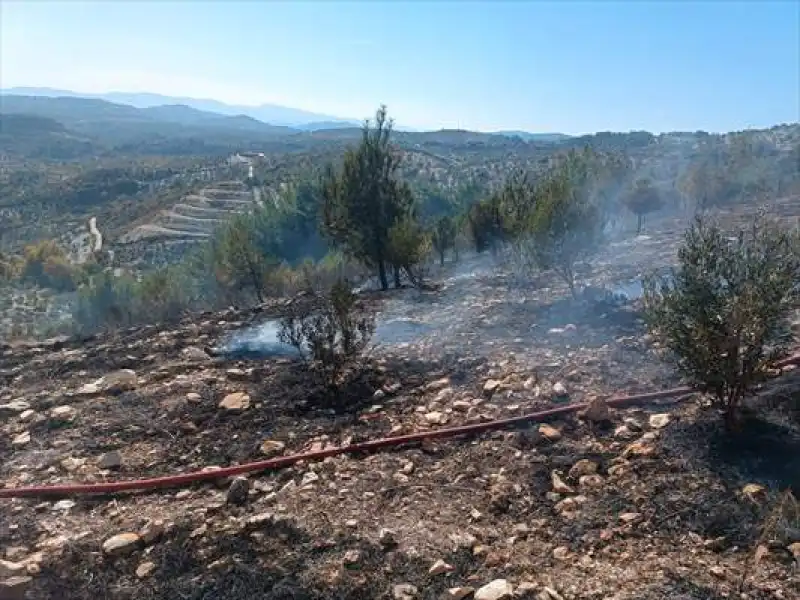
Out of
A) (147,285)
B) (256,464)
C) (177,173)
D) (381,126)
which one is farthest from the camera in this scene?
(177,173)

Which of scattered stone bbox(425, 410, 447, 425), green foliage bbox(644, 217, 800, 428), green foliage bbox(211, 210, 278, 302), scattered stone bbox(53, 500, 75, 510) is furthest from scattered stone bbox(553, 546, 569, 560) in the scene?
green foliage bbox(211, 210, 278, 302)

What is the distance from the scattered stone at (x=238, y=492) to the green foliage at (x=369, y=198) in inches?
455

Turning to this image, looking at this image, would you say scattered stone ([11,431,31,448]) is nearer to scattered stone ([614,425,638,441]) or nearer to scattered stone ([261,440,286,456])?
scattered stone ([261,440,286,456])

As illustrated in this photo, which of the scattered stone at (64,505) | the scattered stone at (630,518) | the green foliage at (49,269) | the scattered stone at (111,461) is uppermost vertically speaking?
the scattered stone at (630,518)

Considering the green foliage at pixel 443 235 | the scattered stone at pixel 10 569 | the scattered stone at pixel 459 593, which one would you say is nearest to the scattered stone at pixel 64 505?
the scattered stone at pixel 10 569

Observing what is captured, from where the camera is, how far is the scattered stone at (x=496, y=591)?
436cm

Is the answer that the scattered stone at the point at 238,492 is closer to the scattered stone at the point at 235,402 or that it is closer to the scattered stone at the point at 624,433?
the scattered stone at the point at 235,402

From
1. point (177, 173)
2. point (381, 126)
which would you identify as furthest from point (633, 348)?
point (177, 173)

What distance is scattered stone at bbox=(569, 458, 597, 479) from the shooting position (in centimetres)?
587

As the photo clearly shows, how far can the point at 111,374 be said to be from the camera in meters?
10.1

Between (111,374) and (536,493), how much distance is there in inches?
280

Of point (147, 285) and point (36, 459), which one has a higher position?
point (36, 459)

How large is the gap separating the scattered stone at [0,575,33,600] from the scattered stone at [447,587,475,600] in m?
3.23

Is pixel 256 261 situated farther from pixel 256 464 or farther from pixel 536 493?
pixel 536 493
